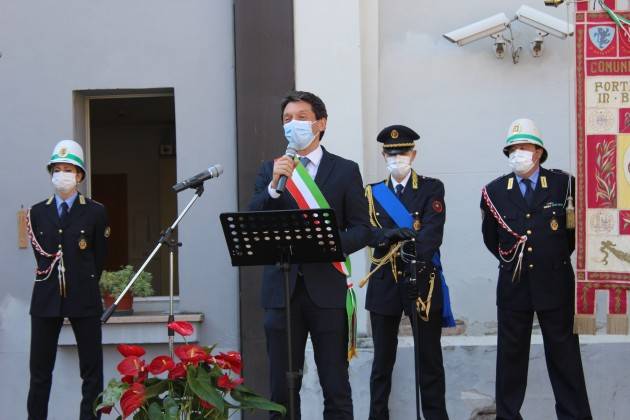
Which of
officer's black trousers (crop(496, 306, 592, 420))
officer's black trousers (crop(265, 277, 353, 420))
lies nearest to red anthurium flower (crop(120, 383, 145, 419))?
officer's black trousers (crop(265, 277, 353, 420))

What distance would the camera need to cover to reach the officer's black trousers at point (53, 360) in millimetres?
6957

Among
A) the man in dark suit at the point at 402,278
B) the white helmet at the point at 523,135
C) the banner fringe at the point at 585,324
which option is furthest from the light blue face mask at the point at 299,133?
the banner fringe at the point at 585,324

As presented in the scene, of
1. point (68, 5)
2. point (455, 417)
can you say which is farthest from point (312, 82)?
point (455, 417)

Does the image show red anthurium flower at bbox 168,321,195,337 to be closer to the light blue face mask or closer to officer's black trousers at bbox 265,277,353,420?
officer's black trousers at bbox 265,277,353,420

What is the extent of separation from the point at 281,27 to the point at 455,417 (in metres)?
3.10

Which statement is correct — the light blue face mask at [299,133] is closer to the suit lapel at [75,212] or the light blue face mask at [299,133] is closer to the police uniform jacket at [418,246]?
the police uniform jacket at [418,246]

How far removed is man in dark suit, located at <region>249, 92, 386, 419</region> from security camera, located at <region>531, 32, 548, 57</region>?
290 cm

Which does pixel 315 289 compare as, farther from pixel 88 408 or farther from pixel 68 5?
pixel 68 5

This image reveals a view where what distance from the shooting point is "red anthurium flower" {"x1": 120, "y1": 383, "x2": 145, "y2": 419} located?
4.88 metres

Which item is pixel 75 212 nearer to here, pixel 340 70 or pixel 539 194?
pixel 340 70

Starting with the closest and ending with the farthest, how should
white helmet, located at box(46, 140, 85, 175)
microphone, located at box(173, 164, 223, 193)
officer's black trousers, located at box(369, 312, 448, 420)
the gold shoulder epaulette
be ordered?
microphone, located at box(173, 164, 223, 193) < officer's black trousers, located at box(369, 312, 448, 420) < the gold shoulder epaulette < white helmet, located at box(46, 140, 85, 175)

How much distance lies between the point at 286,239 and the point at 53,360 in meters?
2.73

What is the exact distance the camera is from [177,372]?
200 inches

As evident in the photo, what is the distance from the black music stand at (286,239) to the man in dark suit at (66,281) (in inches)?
88.5
